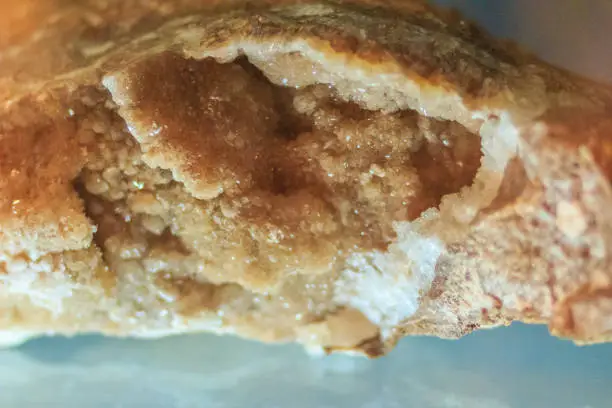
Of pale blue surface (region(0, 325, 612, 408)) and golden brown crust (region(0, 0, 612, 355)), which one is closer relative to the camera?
golden brown crust (region(0, 0, 612, 355))

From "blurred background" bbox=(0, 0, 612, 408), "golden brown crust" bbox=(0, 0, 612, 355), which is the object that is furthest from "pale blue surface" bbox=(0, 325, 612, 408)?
"golden brown crust" bbox=(0, 0, 612, 355)

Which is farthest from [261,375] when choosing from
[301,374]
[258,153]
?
[258,153]

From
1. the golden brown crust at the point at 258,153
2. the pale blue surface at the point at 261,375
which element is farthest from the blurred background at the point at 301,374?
the golden brown crust at the point at 258,153

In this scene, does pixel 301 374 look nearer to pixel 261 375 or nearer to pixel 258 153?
pixel 261 375

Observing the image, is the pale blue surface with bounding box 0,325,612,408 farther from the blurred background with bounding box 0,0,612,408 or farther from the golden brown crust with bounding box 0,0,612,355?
the golden brown crust with bounding box 0,0,612,355

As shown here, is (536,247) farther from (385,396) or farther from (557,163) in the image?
(385,396)
